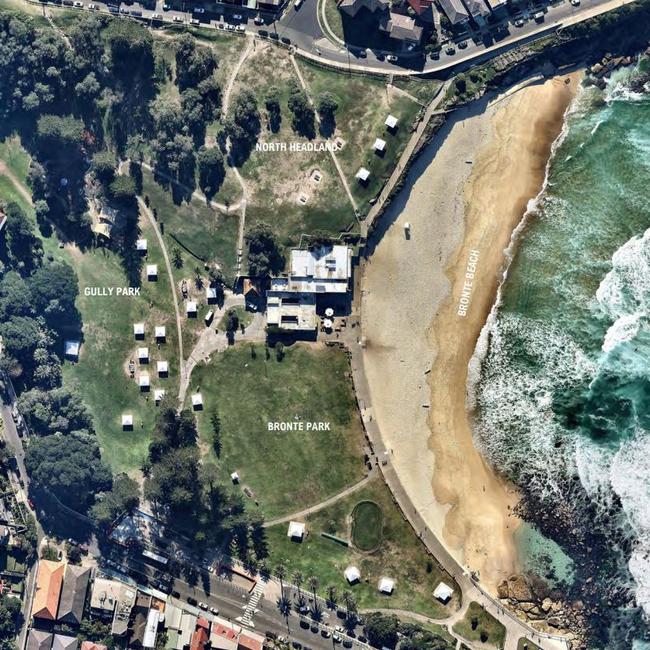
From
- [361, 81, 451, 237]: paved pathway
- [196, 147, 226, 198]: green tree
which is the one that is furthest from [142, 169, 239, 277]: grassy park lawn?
[361, 81, 451, 237]: paved pathway

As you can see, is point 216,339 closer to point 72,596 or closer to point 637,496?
point 72,596

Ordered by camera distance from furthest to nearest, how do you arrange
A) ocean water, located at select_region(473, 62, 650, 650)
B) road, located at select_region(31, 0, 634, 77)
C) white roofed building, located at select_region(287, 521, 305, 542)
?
white roofed building, located at select_region(287, 521, 305, 542) → road, located at select_region(31, 0, 634, 77) → ocean water, located at select_region(473, 62, 650, 650)

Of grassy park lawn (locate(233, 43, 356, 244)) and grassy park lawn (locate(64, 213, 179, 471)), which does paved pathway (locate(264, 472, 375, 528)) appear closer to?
grassy park lawn (locate(64, 213, 179, 471))

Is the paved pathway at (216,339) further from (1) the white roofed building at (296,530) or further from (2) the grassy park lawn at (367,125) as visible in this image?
(1) the white roofed building at (296,530)

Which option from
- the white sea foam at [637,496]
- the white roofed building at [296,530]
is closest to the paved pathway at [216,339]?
the white roofed building at [296,530]

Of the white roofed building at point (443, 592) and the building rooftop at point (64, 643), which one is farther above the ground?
the white roofed building at point (443, 592)

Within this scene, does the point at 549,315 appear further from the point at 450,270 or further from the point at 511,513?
the point at 511,513
